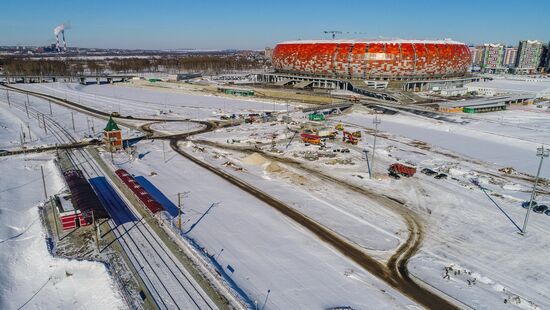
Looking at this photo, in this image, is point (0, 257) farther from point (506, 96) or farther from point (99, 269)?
point (506, 96)

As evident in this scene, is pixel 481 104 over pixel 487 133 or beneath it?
over

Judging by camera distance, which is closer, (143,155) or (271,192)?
(271,192)

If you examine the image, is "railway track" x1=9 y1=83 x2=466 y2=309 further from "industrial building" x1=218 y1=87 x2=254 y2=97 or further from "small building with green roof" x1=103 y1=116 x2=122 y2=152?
"industrial building" x1=218 y1=87 x2=254 y2=97

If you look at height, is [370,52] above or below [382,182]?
above

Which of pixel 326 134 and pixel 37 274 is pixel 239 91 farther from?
pixel 37 274

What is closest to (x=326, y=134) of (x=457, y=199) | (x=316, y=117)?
(x=316, y=117)

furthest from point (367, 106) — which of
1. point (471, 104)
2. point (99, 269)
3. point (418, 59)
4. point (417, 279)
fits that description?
point (99, 269)

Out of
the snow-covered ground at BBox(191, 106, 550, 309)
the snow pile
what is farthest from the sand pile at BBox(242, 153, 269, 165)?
the snow pile
